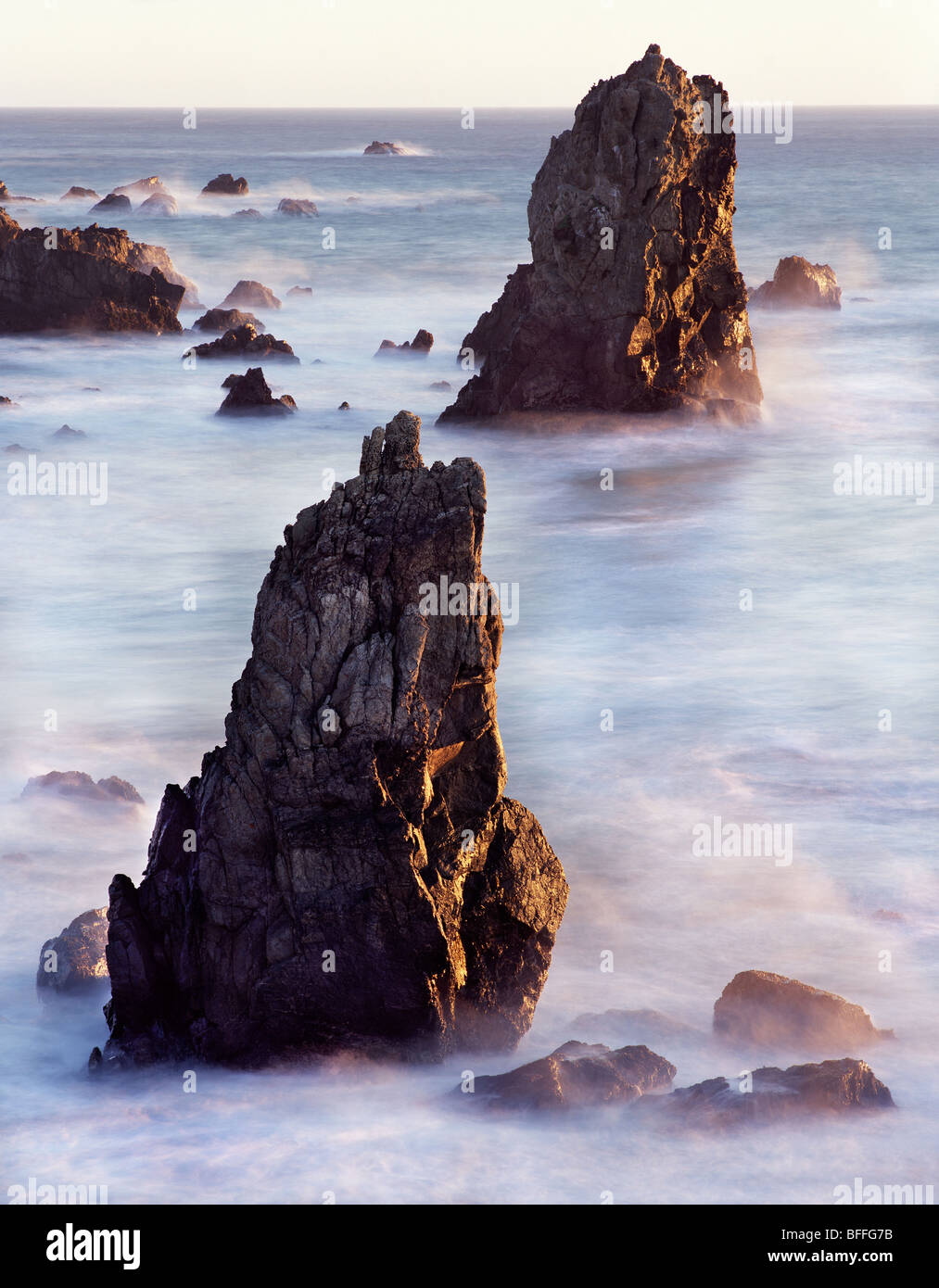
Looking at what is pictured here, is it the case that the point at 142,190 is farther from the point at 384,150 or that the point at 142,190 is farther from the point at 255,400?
the point at 255,400

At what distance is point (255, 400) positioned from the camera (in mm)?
41531

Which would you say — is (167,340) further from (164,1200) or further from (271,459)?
(164,1200)

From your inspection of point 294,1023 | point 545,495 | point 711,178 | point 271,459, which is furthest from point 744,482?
point 294,1023

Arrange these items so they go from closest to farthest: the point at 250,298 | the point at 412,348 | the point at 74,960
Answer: the point at 74,960 → the point at 412,348 → the point at 250,298

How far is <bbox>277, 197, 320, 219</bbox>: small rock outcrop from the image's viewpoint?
9850cm

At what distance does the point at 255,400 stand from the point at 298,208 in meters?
61.1

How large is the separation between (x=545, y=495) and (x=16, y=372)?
65.2 feet

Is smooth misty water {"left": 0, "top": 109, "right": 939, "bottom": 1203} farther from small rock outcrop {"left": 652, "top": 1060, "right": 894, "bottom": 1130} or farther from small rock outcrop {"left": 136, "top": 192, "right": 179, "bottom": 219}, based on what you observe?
small rock outcrop {"left": 136, "top": 192, "right": 179, "bottom": 219}

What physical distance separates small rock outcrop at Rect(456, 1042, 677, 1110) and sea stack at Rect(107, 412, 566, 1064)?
0.67 meters

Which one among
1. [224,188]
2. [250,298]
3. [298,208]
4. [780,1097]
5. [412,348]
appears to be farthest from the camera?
[224,188]

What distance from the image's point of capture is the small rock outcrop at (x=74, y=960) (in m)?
14.2

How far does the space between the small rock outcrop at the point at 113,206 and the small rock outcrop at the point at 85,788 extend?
8511 cm

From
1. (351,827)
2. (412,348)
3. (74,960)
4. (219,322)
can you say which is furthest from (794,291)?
(351,827)

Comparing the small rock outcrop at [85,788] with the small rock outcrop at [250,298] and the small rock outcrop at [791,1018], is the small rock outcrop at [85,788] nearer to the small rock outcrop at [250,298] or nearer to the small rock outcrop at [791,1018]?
the small rock outcrop at [791,1018]
